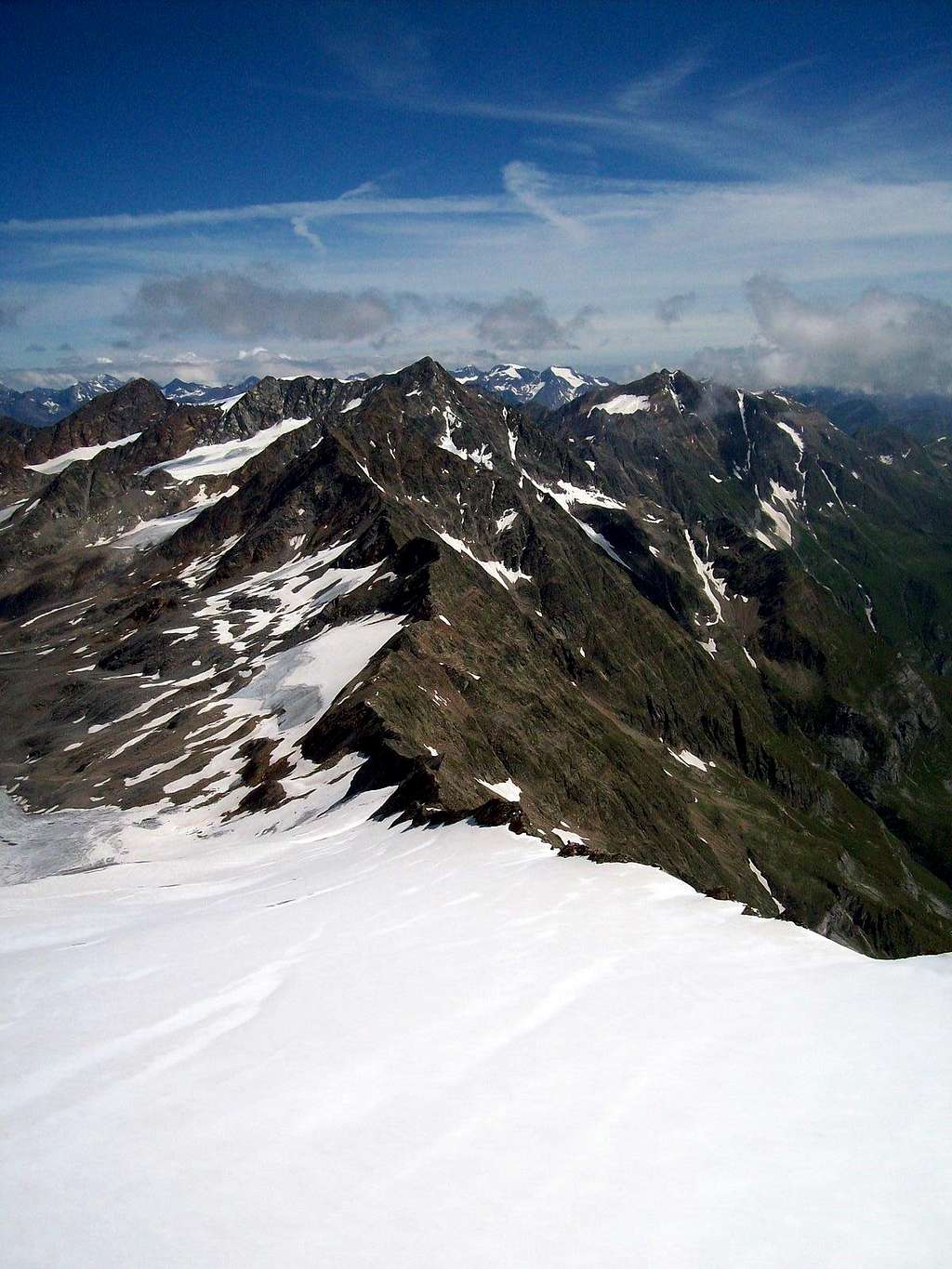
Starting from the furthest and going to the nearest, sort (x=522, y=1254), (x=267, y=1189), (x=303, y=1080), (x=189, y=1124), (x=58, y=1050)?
(x=58, y=1050)
(x=303, y=1080)
(x=189, y=1124)
(x=267, y=1189)
(x=522, y=1254)

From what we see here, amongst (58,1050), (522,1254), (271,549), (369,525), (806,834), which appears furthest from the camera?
(806,834)

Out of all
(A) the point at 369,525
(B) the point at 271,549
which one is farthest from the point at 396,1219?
(B) the point at 271,549

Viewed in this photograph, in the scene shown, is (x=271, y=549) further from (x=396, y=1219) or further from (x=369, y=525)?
(x=396, y=1219)

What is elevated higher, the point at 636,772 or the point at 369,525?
the point at 369,525

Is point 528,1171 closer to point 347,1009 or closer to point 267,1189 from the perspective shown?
point 267,1189

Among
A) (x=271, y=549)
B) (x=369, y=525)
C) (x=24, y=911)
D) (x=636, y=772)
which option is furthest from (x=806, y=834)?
(x=24, y=911)

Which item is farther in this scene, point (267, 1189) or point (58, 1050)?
point (58, 1050)

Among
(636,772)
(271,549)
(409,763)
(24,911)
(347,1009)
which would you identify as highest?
(271,549)
